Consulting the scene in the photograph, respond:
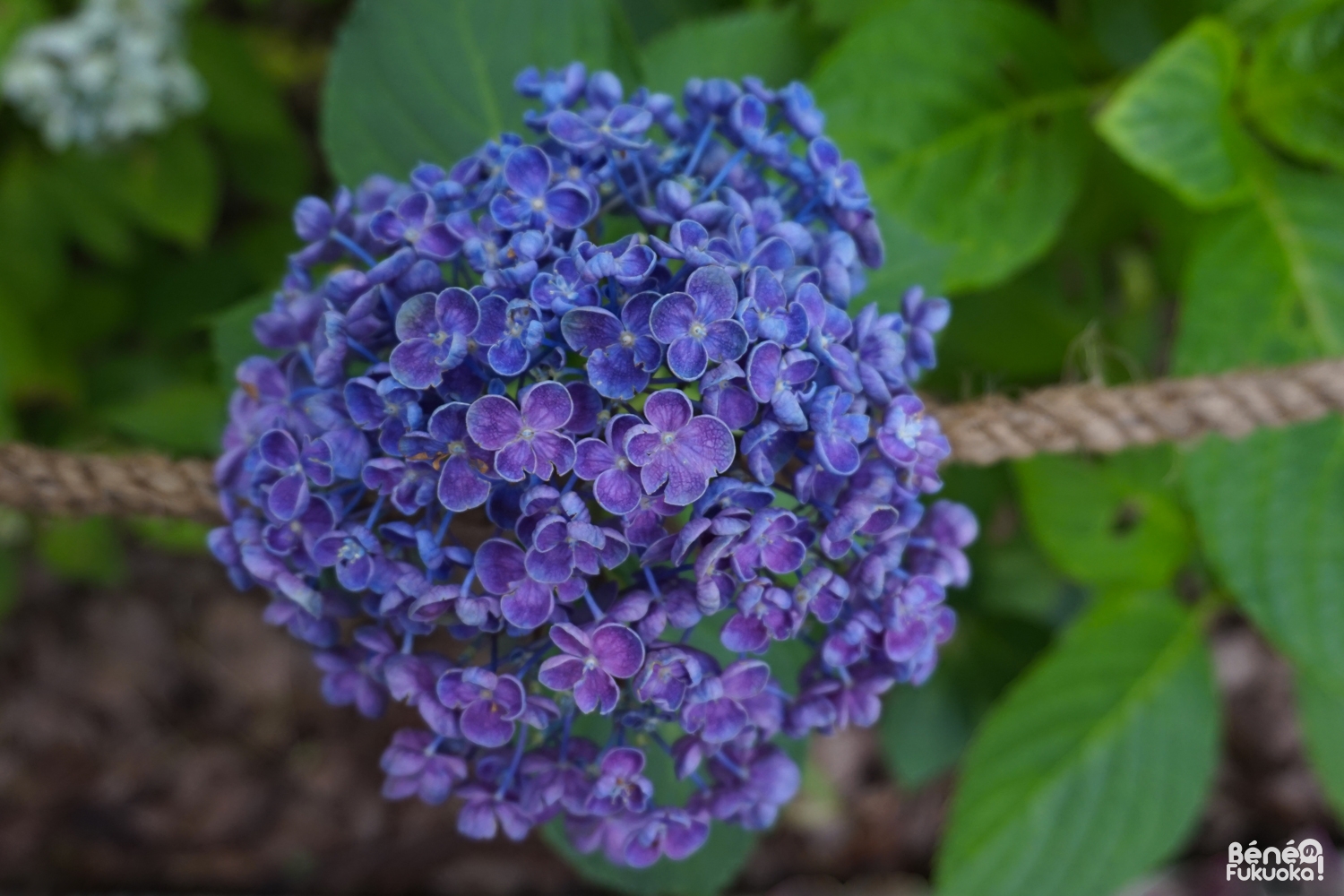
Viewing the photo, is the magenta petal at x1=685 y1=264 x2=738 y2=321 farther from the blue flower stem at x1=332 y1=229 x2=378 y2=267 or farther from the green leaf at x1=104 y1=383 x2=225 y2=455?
the green leaf at x1=104 y1=383 x2=225 y2=455

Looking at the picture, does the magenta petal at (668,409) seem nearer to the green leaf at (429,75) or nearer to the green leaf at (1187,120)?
the green leaf at (429,75)

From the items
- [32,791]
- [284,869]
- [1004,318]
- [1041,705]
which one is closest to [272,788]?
[284,869]

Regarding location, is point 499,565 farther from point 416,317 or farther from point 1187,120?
point 1187,120

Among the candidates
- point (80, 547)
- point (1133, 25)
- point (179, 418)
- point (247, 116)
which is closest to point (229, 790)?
point (80, 547)

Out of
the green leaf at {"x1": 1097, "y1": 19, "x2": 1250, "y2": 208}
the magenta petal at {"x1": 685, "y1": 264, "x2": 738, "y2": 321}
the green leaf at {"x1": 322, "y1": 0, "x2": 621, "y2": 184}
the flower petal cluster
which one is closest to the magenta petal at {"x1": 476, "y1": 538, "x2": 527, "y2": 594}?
the flower petal cluster

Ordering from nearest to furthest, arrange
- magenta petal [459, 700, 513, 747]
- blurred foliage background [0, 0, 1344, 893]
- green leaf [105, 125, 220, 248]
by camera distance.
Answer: magenta petal [459, 700, 513, 747], blurred foliage background [0, 0, 1344, 893], green leaf [105, 125, 220, 248]

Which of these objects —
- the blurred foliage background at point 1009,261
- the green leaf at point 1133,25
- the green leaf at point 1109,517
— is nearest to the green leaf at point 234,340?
the blurred foliage background at point 1009,261

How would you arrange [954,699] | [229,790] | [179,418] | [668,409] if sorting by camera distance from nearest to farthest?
[668,409], [179,418], [954,699], [229,790]
